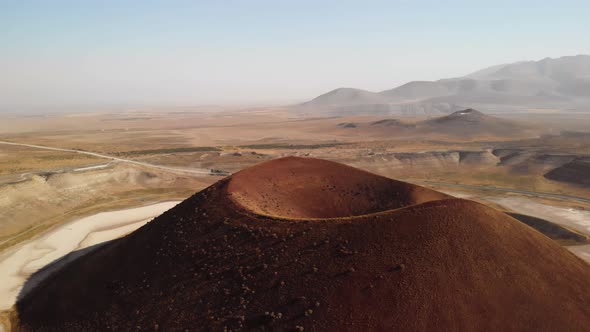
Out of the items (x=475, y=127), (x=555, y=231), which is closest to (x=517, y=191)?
(x=555, y=231)

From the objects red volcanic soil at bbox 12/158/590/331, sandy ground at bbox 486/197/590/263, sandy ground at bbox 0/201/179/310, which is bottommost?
sandy ground at bbox 486/197/590/263

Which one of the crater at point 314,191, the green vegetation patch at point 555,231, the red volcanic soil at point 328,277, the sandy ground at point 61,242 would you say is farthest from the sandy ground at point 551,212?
the sandy ground at point 61,242

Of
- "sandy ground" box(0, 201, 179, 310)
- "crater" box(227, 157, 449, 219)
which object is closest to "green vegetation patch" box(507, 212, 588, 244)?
"crater" box(227, 157, 449, 219)

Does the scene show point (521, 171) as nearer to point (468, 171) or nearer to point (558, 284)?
point (468, 171)

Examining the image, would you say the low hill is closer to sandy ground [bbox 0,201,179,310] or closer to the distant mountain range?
the distant mountain range

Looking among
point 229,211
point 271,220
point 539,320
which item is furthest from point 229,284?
point 539,320
